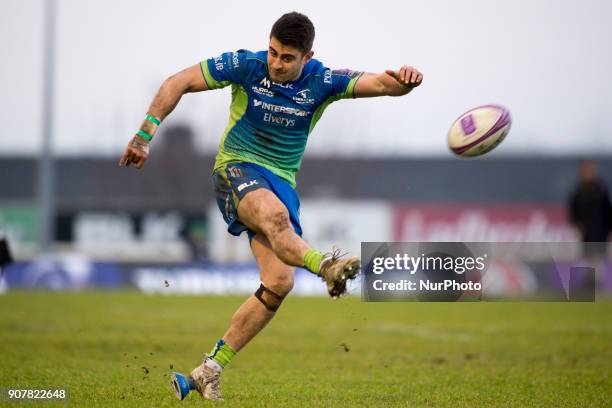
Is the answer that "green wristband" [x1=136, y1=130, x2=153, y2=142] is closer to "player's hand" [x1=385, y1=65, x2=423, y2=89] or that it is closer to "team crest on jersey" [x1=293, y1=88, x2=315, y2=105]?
"team crest on jersey" [x1=293, y1=88, x2=315, y2=105]

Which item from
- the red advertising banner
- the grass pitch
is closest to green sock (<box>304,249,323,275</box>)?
the grass pitch

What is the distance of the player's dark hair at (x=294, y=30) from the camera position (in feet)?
21.7

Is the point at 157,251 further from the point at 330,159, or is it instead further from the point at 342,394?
the point at 342,394

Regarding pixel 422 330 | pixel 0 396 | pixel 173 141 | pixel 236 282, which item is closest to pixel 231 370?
pixel 0 396

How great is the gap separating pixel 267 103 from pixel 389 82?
0.86 m

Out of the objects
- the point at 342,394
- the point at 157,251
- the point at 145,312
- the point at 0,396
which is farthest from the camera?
the point at 157,251

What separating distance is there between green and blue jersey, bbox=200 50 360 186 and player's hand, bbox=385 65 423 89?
34 cm

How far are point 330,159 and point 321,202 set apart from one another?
19.6 feet

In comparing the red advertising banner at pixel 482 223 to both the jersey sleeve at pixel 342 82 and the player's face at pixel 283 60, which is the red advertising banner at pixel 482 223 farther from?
the player's face at pixel 283 60

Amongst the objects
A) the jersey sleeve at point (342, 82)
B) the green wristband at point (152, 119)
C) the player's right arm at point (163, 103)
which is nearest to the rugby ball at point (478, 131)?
the jersey sleeve at point (342, 82)

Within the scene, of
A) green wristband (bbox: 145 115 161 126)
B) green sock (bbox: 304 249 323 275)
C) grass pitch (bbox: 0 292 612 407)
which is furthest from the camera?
grass pitch (bbox: 0 292 612 407)

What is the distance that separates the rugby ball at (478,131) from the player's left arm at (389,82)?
86 centimetres

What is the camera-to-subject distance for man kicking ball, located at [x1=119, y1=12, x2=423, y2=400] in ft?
21.9

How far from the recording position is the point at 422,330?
13578mm
